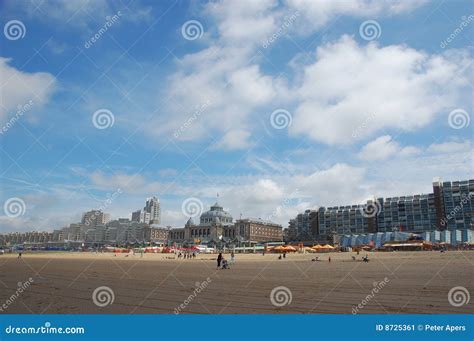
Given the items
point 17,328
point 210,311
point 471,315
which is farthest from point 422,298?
point 17,328

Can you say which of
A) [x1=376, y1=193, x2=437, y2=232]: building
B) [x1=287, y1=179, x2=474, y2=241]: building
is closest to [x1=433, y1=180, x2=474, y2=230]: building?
[x1=287, y1=179, x2=474, y2=241]: building

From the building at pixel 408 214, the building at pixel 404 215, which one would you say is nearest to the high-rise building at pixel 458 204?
the building at pixel 404 215

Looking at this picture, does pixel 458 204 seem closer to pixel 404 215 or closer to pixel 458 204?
pixel 458 204

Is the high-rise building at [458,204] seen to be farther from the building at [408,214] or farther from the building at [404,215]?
the building at [408,214]

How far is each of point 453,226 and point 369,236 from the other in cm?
3219

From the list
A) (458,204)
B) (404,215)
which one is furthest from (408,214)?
(458,204)

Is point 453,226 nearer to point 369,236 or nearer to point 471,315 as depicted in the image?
point 369,236

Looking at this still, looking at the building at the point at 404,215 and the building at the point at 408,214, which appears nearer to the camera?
the building at the point at 404,215

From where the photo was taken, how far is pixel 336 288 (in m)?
15.7

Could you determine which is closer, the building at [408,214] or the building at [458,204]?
the building at [458,204]

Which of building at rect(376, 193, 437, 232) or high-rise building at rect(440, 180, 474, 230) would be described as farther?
building at rect(376, 193, 437, 232)

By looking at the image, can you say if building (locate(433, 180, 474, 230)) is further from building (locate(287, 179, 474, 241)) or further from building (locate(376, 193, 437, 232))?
building (locate(376, 193, 437, 232))

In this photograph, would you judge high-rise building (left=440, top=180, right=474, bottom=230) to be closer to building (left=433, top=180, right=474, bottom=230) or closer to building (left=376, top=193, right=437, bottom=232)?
building (left=433, top=180, right=474, bottom=230)

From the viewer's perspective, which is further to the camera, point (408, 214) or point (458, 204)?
point (408, 214)
